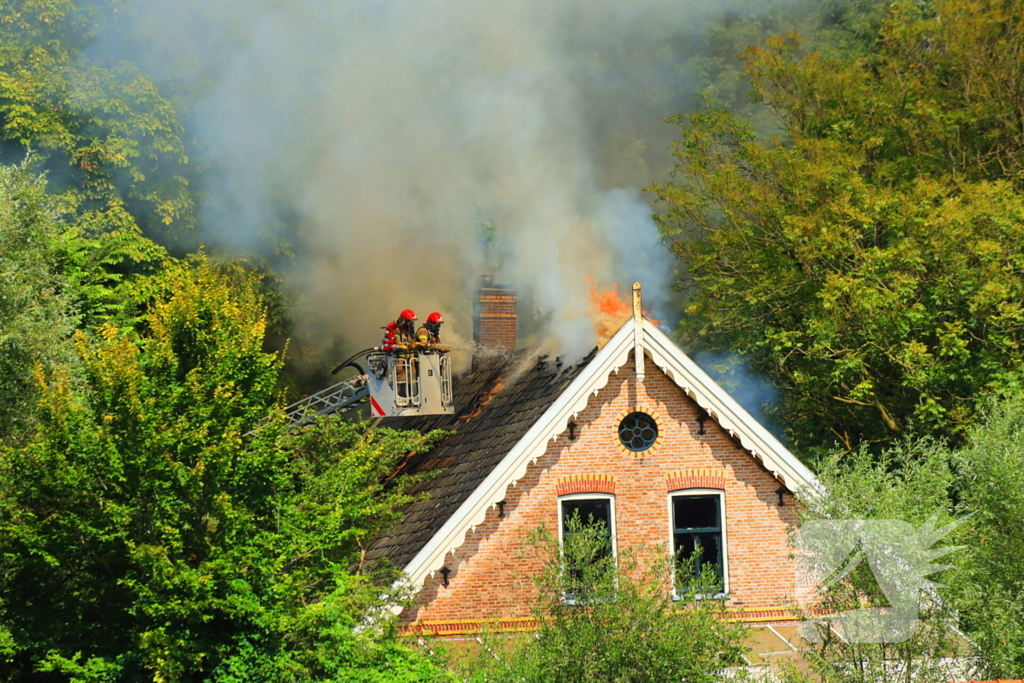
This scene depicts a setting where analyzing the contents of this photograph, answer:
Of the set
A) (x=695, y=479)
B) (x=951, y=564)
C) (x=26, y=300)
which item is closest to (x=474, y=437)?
(x=695, y=479)

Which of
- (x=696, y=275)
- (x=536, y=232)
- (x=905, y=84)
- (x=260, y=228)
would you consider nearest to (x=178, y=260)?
(x=260, y=228)

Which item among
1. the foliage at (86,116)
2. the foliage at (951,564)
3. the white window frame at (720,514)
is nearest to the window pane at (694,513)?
the white window frame at (720,514)

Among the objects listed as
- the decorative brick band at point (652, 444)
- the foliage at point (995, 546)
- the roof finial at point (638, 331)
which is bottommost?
the foliage at point (995, 546)

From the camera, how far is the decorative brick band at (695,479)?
1970 cm

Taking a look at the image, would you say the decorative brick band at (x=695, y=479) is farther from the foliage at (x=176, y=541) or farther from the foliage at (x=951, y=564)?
the foliage at (x=176, y=541)

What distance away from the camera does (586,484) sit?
765 inches

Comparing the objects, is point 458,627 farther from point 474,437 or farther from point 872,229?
point 872,229

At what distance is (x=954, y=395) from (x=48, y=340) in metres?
19.0

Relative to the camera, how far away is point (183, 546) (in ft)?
53.2

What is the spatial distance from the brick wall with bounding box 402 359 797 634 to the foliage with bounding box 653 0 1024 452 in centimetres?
851

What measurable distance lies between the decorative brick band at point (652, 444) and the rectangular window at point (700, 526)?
2.80ft

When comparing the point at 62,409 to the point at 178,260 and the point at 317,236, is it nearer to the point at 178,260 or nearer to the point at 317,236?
the point at 178,260

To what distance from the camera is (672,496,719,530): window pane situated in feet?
65.4

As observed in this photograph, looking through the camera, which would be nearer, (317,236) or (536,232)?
(536,232)
